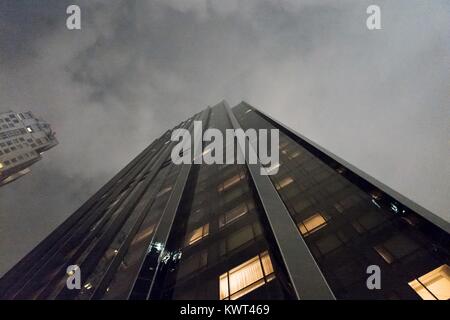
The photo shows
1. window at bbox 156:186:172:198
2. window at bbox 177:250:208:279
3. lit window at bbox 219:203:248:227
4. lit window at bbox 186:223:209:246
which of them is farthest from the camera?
window at bbox 156:186:172:198

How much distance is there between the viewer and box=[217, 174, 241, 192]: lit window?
79.7 feet

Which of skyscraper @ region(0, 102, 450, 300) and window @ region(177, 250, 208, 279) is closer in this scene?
skyscraper @ region(0, 102, 450, 300)

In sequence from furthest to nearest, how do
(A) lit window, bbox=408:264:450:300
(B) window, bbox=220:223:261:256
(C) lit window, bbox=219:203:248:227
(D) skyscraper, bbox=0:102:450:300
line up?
(C) lit window, bbox=219:203:248:227 < (B) window, bbox=220:223:261:256 < (D) skyscraper, bbox=0:102:450:300 < (A) lit window, bbox=408:264:450:300

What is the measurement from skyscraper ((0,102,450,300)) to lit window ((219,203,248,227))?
87mm

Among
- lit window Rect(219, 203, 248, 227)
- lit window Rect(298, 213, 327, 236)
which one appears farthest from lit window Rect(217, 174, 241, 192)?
lit window Rect(298, 213, 327, 236)

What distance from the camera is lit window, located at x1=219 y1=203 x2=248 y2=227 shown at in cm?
1903

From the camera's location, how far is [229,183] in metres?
24.8

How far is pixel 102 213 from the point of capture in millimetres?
32656

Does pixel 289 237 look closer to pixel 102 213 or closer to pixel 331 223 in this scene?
pixel 331 223

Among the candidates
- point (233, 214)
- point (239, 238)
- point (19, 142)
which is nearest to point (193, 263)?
point (239, 238)

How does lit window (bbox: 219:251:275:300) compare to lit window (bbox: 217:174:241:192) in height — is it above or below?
below

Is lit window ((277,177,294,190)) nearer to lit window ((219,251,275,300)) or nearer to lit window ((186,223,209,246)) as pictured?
lit window ((186,223,209,246))

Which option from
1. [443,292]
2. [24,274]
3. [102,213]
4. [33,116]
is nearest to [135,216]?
[102,213]
